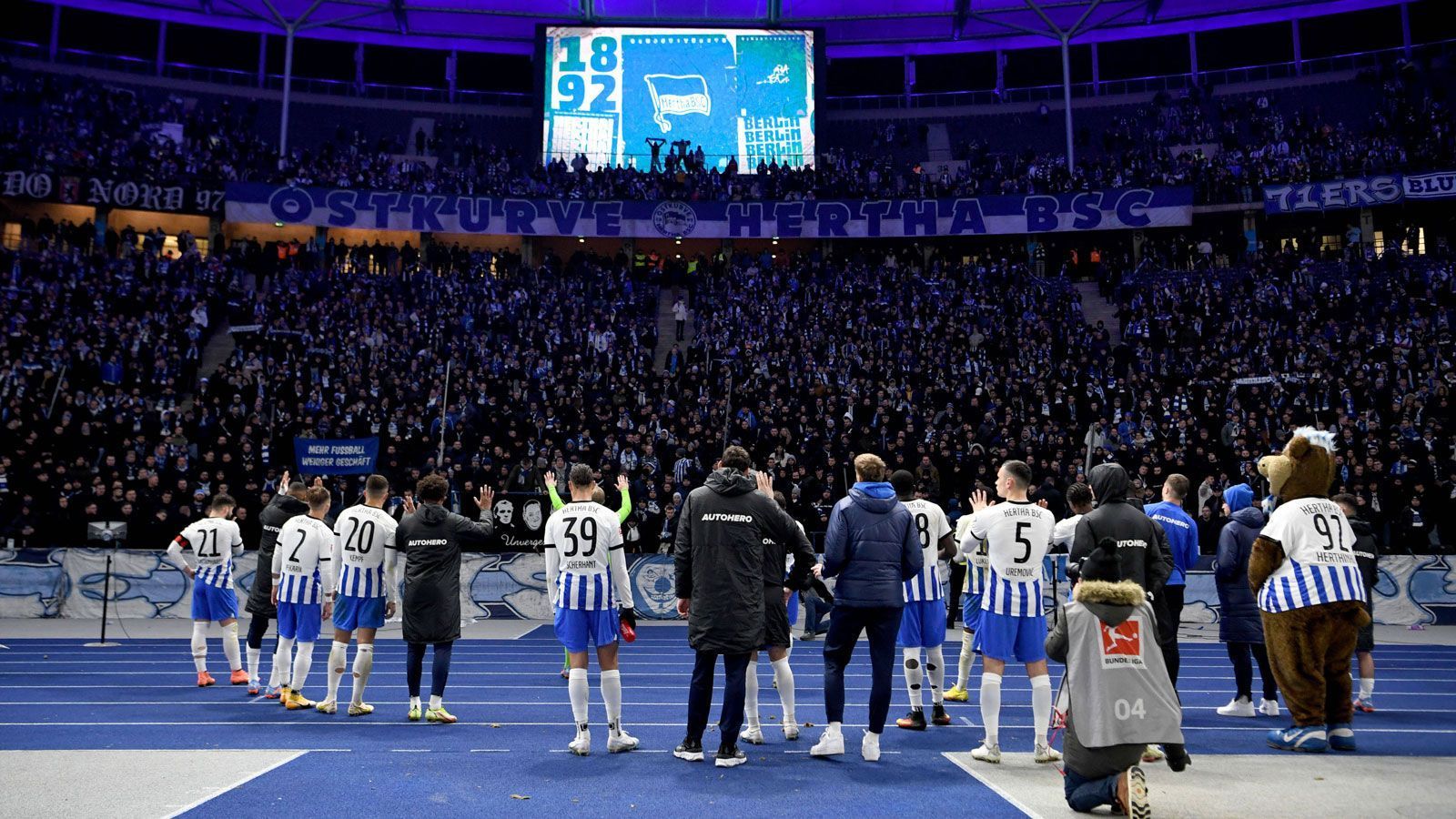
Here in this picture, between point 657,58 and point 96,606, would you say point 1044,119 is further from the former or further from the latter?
point 96,606

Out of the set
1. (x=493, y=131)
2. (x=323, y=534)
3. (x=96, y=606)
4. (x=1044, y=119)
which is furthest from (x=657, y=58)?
(x=323, y=534)

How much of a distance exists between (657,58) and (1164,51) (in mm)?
20616

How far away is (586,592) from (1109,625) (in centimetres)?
379

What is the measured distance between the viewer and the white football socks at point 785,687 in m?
8.54

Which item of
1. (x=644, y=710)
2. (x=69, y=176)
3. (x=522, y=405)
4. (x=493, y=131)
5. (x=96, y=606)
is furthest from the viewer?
(x=493, y=131)

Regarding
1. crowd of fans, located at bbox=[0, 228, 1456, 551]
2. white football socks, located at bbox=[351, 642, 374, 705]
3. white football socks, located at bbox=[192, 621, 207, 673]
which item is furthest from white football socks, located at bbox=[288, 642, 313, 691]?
crowd of fans, located at bbox=[0, 228, 1456, 551]

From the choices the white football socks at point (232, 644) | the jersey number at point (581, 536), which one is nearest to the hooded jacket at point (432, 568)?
the jersey number at point (581, 536)

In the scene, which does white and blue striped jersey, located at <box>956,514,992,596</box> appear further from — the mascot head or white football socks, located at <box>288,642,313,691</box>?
white football socks, located at <box>288,642,313,691</box>

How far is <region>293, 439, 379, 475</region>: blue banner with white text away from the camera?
21594 millimetres

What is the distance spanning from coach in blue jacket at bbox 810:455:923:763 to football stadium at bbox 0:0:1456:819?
0.04 metres

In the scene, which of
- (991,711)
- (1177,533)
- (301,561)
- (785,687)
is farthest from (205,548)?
(1177,533)

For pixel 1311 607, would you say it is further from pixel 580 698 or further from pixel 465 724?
pixel 465 724

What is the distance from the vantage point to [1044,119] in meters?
43.3

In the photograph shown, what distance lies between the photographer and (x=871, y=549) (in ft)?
25.8
